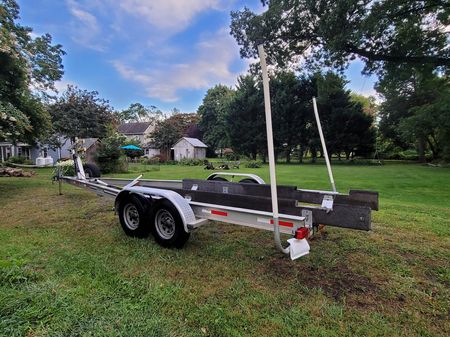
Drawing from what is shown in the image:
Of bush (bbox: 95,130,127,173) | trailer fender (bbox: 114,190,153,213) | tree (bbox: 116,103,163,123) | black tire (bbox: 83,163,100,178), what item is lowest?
trailer fender (bbox: 114,190,153,213)

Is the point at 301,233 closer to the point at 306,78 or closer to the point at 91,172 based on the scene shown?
Answer: the point at 91,172

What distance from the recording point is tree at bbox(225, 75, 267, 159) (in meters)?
34.4

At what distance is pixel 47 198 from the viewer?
7594 millimetres

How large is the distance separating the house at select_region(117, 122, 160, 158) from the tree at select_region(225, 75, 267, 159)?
16.8m

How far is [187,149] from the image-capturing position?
43438 mm

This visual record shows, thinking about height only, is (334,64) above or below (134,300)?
above

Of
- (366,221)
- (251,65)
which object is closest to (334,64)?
(251,65)

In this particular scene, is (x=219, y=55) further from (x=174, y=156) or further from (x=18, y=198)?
(x=174, y=156)

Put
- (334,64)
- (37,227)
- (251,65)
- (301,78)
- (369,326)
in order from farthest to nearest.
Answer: (301,78), (251,65), (334,64), (37,227), (369,326)

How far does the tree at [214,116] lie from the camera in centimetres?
4728

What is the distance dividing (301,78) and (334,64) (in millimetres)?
18636

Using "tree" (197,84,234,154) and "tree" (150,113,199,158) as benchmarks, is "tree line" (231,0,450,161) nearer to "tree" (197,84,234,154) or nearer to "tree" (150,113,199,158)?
"tree" (197,84,234,154)

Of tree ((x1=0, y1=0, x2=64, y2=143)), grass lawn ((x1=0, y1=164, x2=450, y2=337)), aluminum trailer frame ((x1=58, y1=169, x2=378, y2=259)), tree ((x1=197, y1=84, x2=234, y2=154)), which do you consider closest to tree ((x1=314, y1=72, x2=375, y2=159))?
tree ((x1=197, y1=84, x2=234, y2=154))

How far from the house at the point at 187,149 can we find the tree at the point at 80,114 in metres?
13.9
